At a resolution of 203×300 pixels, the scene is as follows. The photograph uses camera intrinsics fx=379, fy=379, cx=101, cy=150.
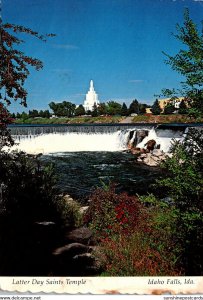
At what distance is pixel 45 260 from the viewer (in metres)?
6.27

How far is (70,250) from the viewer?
6.52 m

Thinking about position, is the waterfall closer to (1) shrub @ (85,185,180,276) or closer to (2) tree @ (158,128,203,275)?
(1) shrub @ (85,185,180,276)

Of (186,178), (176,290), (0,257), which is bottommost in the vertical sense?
(176,290)

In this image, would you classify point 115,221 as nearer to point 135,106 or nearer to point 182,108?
point 182,108

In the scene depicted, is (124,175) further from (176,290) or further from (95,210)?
(176,290)

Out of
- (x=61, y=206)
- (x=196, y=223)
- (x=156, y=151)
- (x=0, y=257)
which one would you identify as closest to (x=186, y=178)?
(x=196, y=223)

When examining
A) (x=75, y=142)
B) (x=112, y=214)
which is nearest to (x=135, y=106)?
(x=112, y=214)

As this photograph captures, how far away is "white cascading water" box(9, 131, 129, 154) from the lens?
25.6 metres

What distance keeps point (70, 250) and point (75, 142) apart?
20277 mm

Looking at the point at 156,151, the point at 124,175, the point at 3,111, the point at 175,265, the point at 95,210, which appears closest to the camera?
the point at 3,111

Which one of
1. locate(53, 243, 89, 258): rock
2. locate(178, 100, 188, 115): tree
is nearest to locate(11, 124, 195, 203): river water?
locate(53, 243, 89, 258): rock

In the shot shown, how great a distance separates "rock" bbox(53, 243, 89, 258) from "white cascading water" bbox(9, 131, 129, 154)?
Result: 1820cm

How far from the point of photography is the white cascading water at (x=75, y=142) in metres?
25.6

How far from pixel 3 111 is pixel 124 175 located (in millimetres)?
10978
